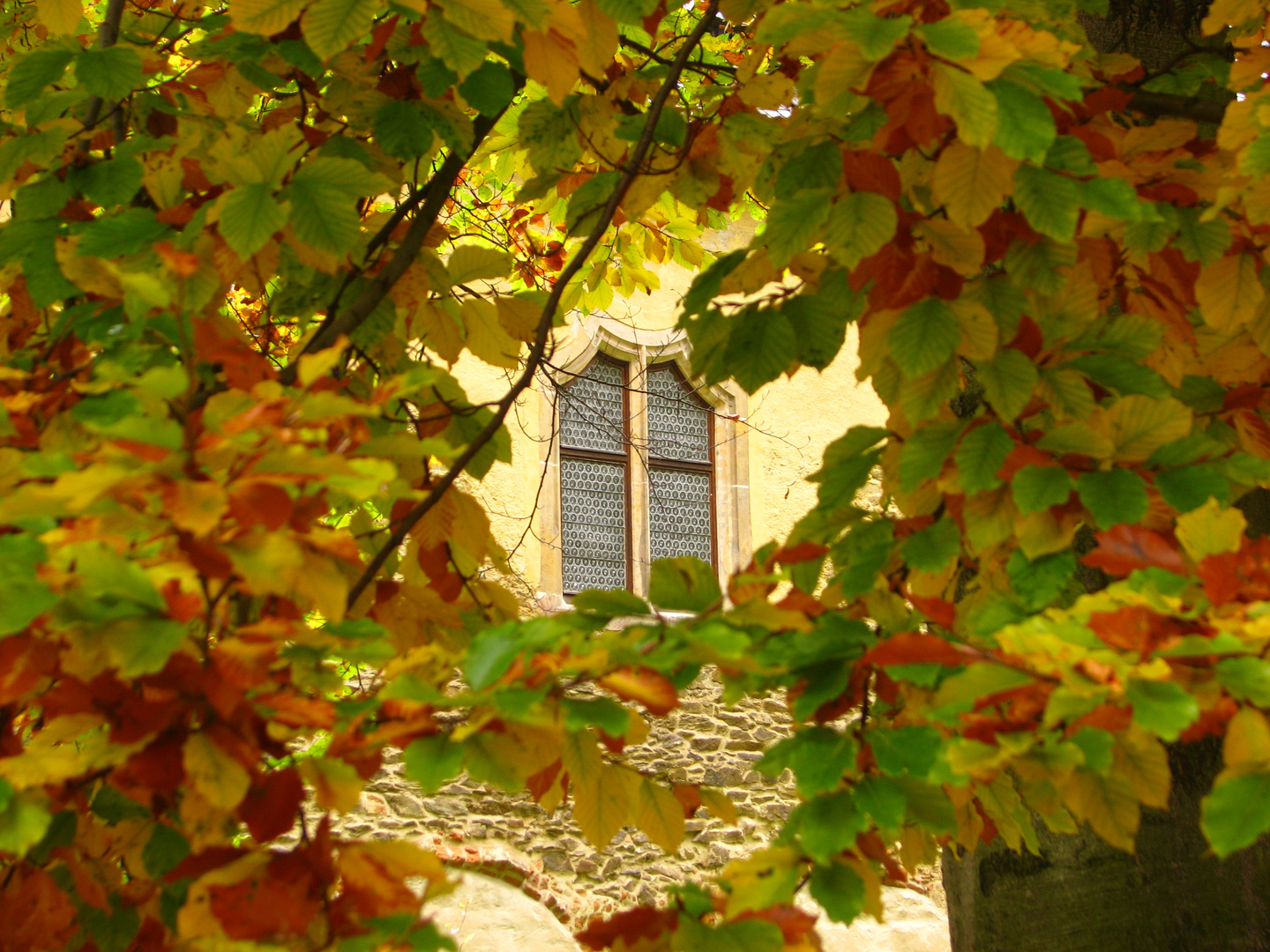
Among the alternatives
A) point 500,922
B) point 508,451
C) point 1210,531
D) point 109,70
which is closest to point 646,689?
point 1210,531

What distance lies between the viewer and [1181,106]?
2.15 meters

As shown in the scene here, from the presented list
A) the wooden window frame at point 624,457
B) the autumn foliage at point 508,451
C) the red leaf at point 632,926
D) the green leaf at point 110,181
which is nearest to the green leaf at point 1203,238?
the autumn foliage at point 508,451

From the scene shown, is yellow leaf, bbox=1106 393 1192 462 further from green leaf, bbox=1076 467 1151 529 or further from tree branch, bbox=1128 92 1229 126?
tree branch, bbox=1128 92 1229 126

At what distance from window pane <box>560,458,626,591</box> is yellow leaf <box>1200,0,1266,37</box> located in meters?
4.95

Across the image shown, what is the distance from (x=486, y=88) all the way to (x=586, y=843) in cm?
414

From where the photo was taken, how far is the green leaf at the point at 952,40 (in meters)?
1.21

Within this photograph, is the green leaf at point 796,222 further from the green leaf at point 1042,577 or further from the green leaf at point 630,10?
the green leaf at point 1042,577

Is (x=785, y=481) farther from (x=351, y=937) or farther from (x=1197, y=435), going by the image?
(x=351, y=937)

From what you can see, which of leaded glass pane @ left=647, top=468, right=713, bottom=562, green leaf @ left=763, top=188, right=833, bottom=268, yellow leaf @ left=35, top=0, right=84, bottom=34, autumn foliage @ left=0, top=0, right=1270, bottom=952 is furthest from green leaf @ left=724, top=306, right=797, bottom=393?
leaded glass pane @ left=647, top=468, right=713, bottom=562

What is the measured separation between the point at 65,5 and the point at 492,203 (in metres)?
2.40

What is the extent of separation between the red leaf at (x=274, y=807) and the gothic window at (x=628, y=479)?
5622 mm

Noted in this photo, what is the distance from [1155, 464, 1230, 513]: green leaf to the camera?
128 centimetres

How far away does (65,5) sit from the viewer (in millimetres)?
1782

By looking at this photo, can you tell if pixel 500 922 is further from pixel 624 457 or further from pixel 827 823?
pixel 827 823
